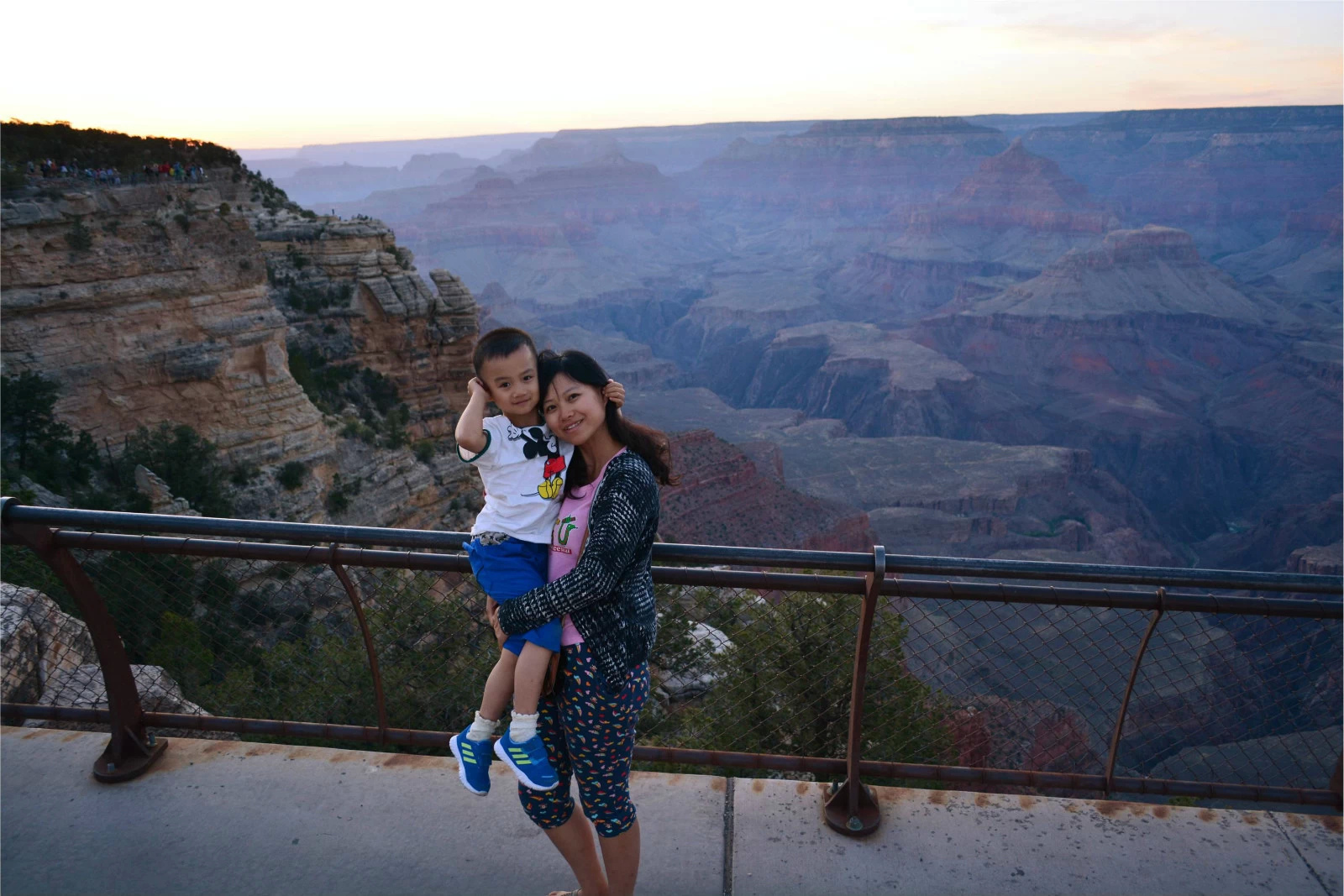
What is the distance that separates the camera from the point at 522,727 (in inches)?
99.3

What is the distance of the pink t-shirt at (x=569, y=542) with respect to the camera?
2.62 m

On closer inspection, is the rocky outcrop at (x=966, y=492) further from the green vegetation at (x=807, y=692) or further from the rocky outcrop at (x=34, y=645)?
the rocky outcrop at (x=34, y=645)

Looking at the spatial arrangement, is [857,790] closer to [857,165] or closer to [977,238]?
[977,238]

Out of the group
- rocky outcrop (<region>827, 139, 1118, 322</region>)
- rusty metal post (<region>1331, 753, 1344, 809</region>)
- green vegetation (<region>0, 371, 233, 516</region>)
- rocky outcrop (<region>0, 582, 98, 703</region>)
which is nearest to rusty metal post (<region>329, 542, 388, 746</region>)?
rocky outcrop (<region>0, 582, 98, 703</region>)

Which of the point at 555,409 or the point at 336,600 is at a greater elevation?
the point at 555,409

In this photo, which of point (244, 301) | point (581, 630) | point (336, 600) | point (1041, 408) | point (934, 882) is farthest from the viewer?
point (1041, 408)

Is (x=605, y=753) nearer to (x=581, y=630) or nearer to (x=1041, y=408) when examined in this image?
(x=581, y=630)

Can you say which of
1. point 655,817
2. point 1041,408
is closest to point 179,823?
point 655,817

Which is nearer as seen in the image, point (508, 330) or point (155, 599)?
point (508, 330)

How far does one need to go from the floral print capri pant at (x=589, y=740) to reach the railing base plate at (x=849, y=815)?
3.54 ft

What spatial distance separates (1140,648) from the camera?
10.7 ft

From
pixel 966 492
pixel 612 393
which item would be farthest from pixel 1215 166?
pixel 612 393

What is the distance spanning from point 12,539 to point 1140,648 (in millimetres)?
4441

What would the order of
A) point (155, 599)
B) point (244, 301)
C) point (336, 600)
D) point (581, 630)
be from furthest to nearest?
point (244, 301)
point (336, 600)
point (155, 599)
point (581, 630)
